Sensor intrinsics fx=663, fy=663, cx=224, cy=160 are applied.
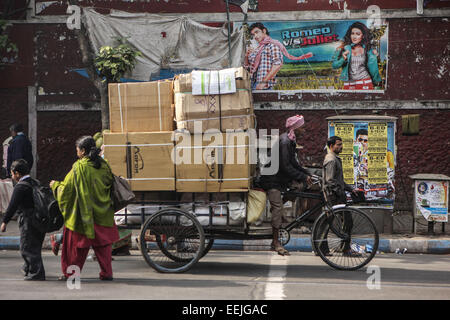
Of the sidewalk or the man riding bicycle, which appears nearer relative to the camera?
the man riding bicycle

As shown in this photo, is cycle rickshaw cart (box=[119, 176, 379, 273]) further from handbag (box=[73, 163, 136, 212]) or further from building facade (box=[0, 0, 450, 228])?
Result: building facade (box=[0, 0, 450, 228])

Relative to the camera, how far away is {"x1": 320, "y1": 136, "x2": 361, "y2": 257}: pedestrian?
775 cm

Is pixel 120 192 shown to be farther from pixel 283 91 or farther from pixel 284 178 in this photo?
pixel 283 91

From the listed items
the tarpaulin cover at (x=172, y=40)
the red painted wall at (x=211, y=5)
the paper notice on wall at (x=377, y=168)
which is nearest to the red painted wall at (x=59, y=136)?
the tarpaulin cover at (x=172, y=40)

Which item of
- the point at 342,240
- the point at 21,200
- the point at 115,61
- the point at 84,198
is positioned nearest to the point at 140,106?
the point at 84,198

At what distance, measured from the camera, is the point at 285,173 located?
26.2ft

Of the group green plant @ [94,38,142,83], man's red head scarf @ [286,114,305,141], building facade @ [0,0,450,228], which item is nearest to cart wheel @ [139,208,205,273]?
man's red head scarf @ [286,114,305,141]

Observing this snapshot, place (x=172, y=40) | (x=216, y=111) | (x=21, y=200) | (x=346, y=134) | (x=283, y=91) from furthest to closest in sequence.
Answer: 1. (x=283, y=91)
2. (x=172, y=40)
3. (x=346, y=134)
4. (x=216, y=111)
5. (x=21, y=200)

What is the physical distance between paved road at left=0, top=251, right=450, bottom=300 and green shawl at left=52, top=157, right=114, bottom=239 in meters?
0.64

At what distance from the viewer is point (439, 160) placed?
14.1m

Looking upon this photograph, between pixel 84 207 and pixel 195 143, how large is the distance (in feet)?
4.75
